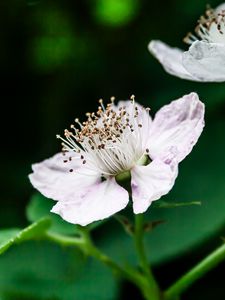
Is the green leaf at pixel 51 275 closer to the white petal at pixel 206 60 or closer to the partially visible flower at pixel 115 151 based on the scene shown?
the partially visible flower at pixel 115 151

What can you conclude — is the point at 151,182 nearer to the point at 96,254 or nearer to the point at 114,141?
the point at 114,141

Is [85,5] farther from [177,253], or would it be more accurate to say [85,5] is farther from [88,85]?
[177,253]

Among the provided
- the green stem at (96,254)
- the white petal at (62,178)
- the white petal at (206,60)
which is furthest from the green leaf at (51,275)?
the white petal at (206,60)

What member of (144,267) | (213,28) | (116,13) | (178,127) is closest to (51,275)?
(144,267)

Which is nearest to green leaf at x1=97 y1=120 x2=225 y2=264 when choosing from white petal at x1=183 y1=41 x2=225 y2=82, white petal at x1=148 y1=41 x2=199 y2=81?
white petal at x1=148 y1=41 x2=199 y2=81

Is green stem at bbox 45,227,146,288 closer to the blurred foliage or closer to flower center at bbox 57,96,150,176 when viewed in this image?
flower center at bbox 57,96,150,176

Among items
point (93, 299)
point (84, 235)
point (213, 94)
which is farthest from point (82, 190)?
point (213, 94)
